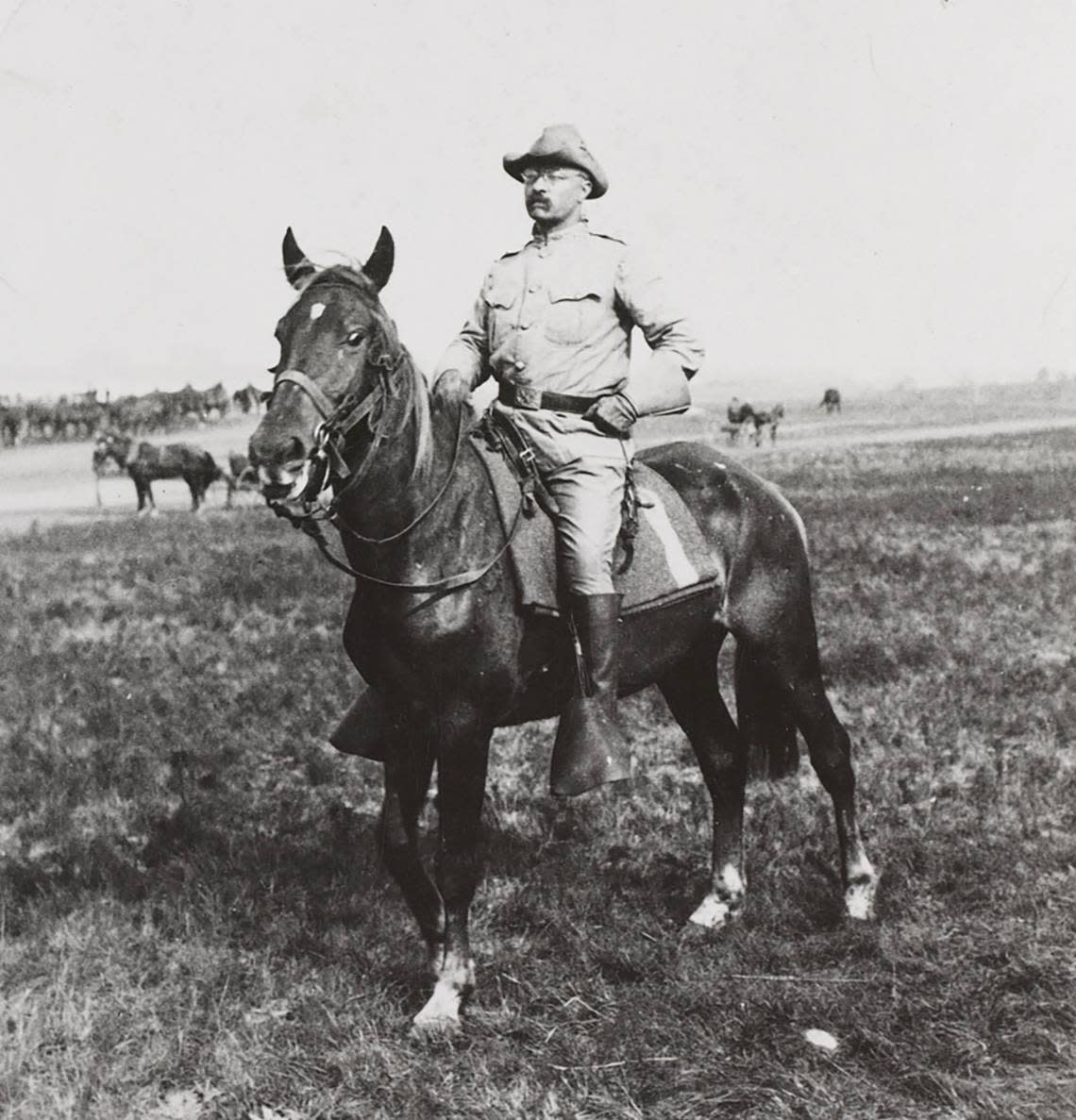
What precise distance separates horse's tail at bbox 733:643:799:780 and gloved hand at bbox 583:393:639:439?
176 cm

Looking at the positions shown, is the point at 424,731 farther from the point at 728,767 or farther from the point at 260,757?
the point at 260,757

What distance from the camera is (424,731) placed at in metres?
4.74

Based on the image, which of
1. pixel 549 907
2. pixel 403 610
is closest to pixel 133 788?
pixel 549 907

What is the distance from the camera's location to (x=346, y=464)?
4.16 m

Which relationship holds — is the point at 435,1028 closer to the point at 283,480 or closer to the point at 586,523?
the point at 586,523

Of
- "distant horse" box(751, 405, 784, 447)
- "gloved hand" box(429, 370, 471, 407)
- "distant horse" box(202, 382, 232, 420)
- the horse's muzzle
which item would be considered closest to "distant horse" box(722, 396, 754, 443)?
"distant horse" box(751, 405, 784, 447)

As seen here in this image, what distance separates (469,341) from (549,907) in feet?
9.35

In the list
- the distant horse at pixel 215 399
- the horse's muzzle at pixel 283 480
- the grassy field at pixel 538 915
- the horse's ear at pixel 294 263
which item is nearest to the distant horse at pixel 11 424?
the distant horse at pixel 215 399

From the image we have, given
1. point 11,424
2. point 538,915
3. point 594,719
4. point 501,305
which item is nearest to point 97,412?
point 11,424

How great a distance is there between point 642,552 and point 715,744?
1436mm

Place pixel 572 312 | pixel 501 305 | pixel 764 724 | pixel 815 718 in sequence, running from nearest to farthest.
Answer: pixel 572 312 → pixel 501 305 → pixel 815 718 → pixel 764 724

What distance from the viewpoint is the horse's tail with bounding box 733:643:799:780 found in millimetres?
6145

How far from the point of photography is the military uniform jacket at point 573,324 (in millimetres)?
4895

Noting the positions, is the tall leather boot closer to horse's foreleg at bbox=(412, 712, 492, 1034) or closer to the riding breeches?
the riding breeches
